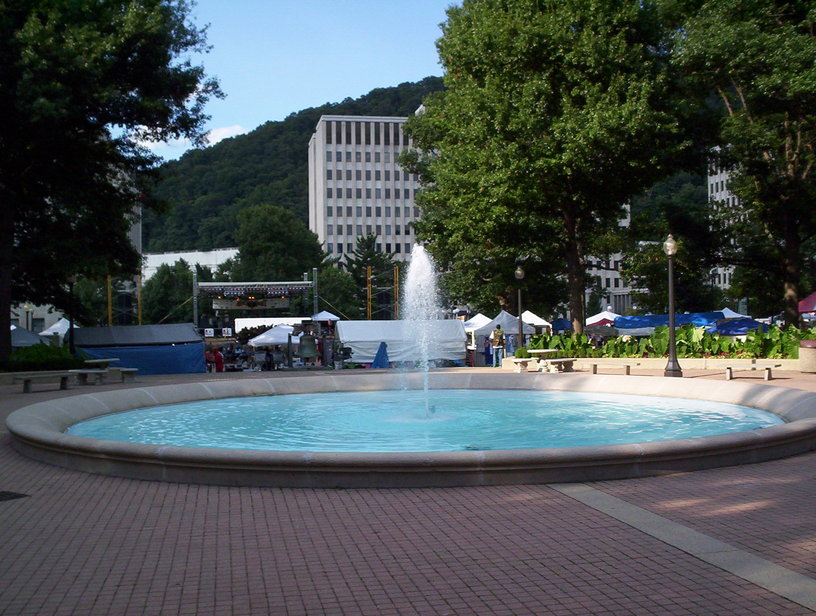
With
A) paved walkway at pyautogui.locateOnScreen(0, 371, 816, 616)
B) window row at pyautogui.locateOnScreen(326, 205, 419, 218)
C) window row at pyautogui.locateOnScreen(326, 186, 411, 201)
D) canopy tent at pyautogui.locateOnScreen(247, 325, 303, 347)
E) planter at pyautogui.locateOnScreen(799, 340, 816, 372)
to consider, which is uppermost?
window row at pyautogui.locateOnScreen(326, 186, 411, 201)

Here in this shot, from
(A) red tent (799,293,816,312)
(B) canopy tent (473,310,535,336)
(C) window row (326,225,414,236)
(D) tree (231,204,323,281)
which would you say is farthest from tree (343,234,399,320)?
(A) red tent (799,293,816,312)

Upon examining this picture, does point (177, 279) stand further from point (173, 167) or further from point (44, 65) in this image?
point (44, 65)

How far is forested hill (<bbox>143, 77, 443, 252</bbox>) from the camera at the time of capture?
132 metres

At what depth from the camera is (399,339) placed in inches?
1502

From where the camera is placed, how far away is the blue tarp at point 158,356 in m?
31.6

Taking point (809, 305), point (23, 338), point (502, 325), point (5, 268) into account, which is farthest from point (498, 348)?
point (23, 338)

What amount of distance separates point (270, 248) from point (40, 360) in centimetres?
6876

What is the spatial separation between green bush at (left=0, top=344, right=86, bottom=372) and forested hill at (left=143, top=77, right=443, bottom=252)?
95.8 m

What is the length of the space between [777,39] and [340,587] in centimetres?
2934

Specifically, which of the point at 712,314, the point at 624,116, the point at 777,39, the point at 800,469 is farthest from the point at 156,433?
the point at 712,314

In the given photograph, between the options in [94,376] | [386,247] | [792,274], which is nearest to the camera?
[94,376]

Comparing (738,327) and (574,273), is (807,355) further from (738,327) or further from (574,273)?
(738,327)

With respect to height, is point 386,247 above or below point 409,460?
above

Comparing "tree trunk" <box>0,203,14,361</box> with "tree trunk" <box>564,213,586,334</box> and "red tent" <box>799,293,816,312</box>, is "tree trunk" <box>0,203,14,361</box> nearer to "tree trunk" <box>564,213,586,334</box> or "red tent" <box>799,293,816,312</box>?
"tree trunk" <box>564,213,586,334</box>
